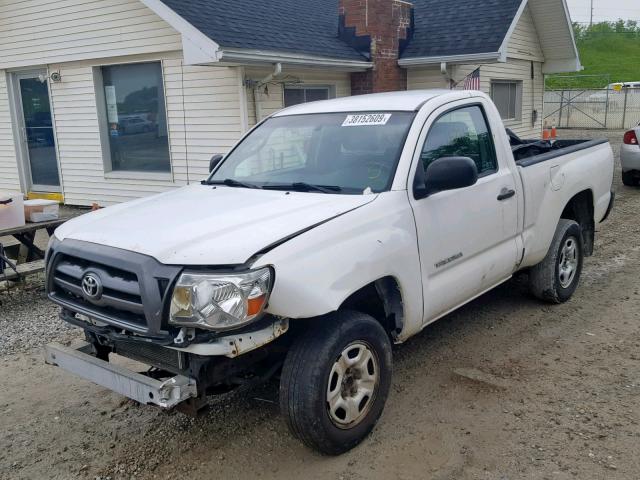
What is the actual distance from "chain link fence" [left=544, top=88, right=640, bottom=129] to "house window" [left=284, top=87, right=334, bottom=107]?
2193 cm

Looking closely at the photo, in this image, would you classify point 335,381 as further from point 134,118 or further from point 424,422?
point 134,118

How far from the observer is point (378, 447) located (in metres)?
3.59

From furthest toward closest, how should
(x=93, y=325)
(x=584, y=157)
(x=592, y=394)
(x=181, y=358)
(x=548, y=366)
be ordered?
(x=584, y=157) < (x=548, y=366) < (x=592, y=394) < (x=93, y=325) < (x=181, y=358)

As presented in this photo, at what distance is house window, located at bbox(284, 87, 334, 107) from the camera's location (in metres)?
11.0


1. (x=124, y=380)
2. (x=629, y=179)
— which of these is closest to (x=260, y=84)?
(x=124, y=380)

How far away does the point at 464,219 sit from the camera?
425 centimetres

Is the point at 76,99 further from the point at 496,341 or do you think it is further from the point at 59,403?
the point at 496,341

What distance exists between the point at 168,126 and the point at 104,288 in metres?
8.25

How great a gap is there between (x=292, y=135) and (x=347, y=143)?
621mm

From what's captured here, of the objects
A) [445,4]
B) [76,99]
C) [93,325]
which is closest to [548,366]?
[93,325]

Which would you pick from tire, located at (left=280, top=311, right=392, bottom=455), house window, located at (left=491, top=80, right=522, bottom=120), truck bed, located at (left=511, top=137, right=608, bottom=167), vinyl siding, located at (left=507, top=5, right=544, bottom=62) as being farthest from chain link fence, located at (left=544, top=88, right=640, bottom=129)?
tire, located at (left=280, top=311, right=392, bottom=455)

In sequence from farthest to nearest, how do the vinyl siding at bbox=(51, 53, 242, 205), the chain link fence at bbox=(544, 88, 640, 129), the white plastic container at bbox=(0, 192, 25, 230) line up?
the chain link fence at bbox=(544, 88, 640, 129) < the vinyl siding at bbox=(51, 53, 242, 205) < the white plastic container at bbox=(0, 192, 25, 230)

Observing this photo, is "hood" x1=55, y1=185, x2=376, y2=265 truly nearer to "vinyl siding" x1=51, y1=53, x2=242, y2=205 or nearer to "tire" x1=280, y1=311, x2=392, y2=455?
"tire" x1=280, y1=311, x2=392, y2=455

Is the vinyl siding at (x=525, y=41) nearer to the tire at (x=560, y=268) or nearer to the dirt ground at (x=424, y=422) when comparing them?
the tire at (x=560, y=268)
